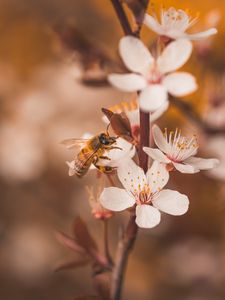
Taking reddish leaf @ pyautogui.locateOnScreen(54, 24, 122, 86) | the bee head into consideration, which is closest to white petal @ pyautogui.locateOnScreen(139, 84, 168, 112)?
the bee head

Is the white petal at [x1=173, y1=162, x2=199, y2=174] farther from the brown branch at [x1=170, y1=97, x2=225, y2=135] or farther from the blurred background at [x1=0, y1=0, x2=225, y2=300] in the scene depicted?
the blurred background at [x1=0, y1=0, x2=225, y2=300]

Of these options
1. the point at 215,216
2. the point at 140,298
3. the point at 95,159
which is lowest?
the point at 140,298

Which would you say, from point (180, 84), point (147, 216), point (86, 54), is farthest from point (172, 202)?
point (86, 54)

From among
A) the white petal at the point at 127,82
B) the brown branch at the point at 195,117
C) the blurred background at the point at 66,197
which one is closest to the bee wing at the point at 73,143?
the white petal at the point at 127,82

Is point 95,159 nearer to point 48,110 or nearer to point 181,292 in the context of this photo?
point 181,292

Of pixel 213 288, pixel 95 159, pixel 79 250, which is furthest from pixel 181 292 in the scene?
pixel 95 159

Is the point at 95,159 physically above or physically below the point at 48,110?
below

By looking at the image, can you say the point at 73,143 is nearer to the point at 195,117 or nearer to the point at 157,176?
the point at 157,176
